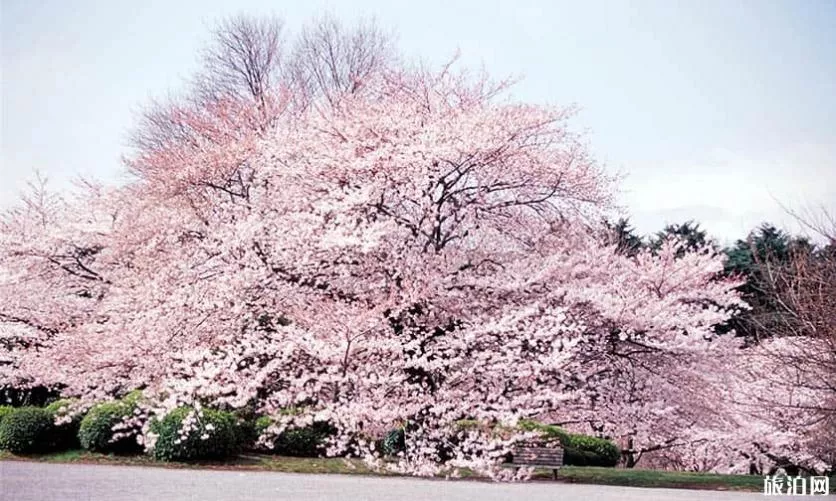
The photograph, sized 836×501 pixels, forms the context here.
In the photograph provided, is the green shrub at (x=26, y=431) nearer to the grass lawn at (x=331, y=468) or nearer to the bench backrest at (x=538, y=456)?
the grass lawn at (x=331, y=468)

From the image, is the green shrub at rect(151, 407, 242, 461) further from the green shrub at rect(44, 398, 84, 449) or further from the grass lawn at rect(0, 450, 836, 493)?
the green shrub at rect(44, 398, 84, 449)

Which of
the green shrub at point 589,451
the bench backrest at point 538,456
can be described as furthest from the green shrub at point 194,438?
the green shrub at point 589,451

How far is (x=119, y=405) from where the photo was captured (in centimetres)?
855

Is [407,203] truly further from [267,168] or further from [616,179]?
[616,179]

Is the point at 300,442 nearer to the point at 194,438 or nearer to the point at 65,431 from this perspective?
the point at 194,438

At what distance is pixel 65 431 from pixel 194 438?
1638 mm

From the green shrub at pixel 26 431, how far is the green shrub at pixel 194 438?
1.26m

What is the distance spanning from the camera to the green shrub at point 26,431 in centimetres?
853

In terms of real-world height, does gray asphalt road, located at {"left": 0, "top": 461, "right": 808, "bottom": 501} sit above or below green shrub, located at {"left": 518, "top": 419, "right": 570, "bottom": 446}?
below

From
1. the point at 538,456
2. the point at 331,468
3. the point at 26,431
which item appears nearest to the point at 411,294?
the point at 331,468

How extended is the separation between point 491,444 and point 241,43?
10.6m

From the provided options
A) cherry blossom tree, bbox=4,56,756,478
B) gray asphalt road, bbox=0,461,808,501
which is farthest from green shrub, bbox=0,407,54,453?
cherry blossom tree, bbox=4,56,756,478

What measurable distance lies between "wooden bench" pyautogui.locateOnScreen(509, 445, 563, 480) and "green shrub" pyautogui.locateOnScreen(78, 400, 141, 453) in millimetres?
3636

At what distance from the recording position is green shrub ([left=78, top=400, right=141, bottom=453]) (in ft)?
27.5
